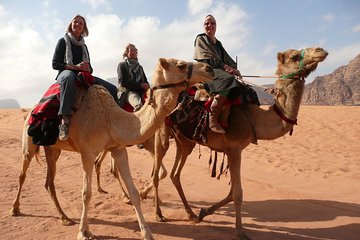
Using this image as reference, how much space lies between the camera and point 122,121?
453 centimetres

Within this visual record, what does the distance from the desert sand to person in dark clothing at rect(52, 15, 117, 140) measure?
1837 millimetres

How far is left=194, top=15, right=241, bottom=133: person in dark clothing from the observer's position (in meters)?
4.98

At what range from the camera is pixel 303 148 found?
1405cm

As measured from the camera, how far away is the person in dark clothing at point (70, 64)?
4.57 m

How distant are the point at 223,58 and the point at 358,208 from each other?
406cm

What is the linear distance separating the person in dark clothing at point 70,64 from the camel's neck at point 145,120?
69 cm

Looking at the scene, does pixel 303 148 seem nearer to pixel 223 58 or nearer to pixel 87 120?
pixel 223 58

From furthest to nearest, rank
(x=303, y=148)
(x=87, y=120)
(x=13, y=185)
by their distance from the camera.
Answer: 1. (x=303, y=148)
2. (x=13, y=185)
3. (x=87, y=120)

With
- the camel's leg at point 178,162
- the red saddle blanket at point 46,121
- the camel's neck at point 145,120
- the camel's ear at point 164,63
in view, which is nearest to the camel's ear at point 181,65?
the camel's ear at point 164,63

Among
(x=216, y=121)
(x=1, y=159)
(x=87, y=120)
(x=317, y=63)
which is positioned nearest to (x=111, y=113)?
(x=87, y=120)

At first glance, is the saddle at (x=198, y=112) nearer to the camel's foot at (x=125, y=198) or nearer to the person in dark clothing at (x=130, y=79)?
the person in dark clothing at (x=130, y=79)

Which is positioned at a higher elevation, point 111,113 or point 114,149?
point 111,113

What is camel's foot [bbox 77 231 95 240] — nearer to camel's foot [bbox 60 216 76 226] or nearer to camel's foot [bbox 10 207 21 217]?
camel's foot [bbox 60 216 76 226]

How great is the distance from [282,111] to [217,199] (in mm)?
3238
